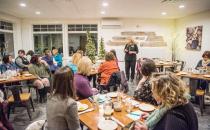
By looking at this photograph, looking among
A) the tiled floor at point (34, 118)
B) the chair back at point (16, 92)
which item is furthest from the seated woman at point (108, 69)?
the chair back at point (16, 92)

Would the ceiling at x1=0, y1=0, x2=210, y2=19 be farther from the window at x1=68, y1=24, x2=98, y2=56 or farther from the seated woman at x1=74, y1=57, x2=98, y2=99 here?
the seated woman at x1=74, y1=57, x2=98, y2=99

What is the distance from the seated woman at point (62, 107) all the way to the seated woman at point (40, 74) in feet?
9.75

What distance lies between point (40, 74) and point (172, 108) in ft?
13.5

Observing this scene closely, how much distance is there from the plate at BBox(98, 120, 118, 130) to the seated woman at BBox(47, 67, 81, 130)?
0.23 metres

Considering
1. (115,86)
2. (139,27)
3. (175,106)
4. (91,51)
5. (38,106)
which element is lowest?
(38,106)

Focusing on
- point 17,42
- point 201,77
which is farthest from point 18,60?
point 201,77

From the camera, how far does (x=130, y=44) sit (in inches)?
282

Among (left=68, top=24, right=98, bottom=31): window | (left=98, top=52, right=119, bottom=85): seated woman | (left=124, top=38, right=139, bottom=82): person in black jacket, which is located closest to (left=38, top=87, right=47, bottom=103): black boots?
(left=98, top=52, right=119, bottom=85): seated woman

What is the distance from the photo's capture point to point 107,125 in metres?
1.76

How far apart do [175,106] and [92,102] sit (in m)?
1.21

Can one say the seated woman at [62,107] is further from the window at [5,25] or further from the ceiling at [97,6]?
the window at [5,25]

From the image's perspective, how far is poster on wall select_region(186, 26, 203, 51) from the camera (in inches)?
282

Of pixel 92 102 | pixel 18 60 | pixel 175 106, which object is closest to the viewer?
pixel 175 106

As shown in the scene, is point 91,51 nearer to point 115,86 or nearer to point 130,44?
point 130,44
